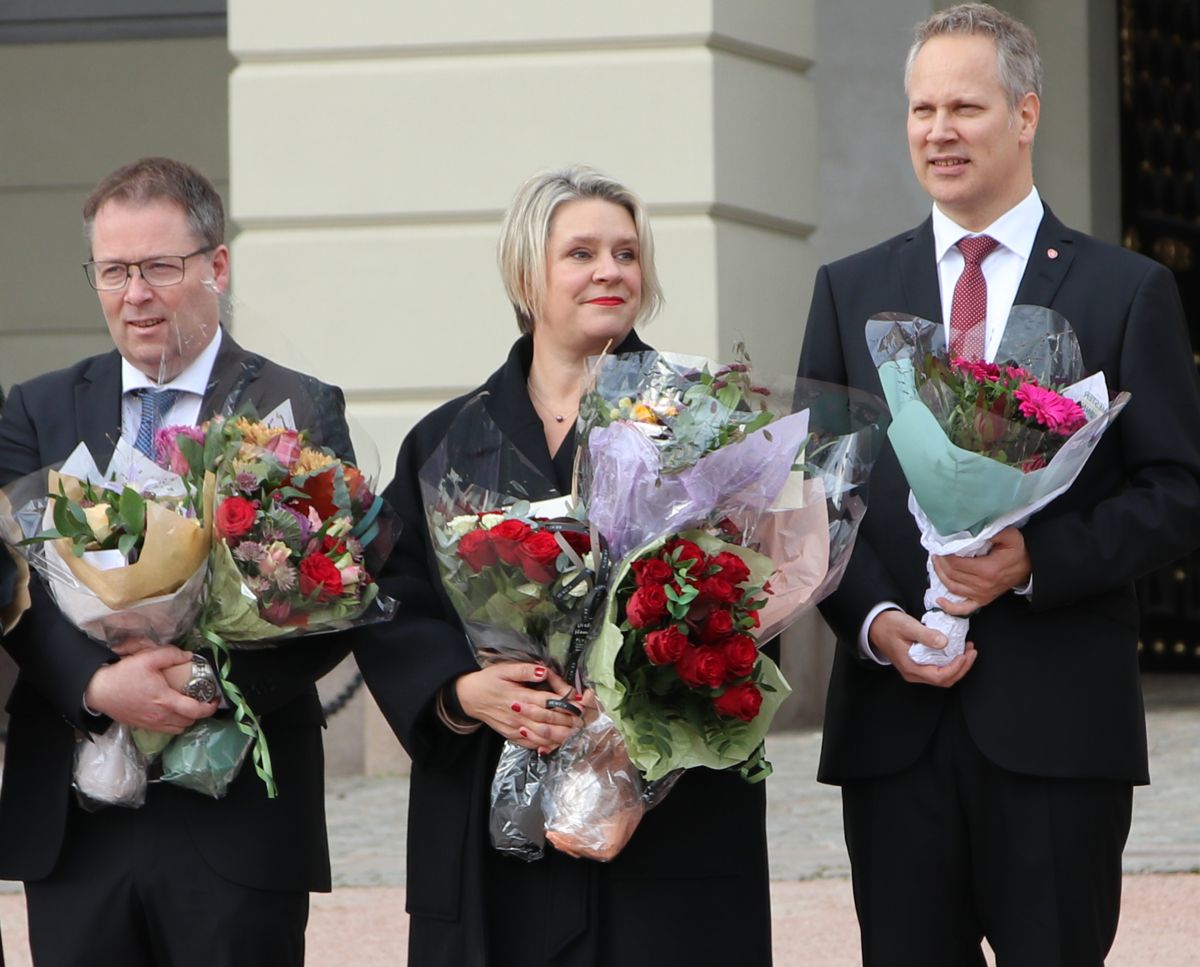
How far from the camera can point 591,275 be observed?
398 centimetres

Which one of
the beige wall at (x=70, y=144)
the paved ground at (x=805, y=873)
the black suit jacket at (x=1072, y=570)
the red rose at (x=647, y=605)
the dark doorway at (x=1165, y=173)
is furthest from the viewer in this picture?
the beige wall at (x=70, y=144)

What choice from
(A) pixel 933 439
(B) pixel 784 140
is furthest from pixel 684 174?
(A) pixel 933 439

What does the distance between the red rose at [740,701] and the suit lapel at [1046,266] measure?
938mm

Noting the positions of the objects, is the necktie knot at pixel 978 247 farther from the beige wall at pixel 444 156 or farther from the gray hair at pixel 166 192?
the beige wall at pixel 444 156

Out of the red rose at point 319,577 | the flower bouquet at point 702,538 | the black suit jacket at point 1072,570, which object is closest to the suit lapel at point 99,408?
the red rose at point 319,577

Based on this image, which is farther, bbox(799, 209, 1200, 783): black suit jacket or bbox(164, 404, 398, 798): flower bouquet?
bbox(799, 209, 1200, 783): black suit jacket

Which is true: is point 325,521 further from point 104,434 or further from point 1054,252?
point 1054,252

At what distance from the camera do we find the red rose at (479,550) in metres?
3.51

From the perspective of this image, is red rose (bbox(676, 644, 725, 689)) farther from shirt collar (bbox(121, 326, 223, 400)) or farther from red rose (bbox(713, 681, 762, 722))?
shirt collar (bbox(121, 326, 223, 400))

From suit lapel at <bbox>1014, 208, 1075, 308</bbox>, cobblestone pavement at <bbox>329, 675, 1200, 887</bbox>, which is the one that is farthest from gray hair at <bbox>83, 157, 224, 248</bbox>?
cobblestone pavement at <bbox>329, 675, 1200, 887</bbox>

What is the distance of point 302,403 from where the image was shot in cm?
385

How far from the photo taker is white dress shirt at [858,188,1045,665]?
157 inches

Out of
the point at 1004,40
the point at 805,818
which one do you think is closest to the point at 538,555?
the point at 1004,40

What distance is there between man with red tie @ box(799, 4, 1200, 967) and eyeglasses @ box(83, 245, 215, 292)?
1.28 meters
